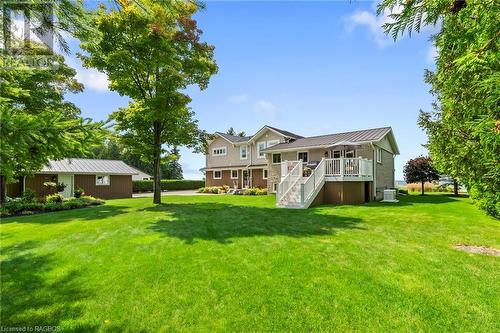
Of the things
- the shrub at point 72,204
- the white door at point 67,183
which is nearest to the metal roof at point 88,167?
the white door at point 67,183

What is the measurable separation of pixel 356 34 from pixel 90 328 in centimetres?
887

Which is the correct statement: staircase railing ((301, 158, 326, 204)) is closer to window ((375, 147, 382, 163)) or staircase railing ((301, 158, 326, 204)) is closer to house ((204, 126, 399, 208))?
house ((204, 126, 399, 208))

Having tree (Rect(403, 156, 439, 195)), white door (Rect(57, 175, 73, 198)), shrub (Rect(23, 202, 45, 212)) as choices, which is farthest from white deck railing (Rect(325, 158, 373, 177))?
white door (Rect(57, 175, 73, 198))

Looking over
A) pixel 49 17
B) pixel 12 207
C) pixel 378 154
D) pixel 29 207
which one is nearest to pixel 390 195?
pixel 378 154

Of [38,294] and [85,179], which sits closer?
[38,294]

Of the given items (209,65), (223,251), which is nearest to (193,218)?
(223,251)

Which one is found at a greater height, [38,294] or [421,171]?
[421,171]

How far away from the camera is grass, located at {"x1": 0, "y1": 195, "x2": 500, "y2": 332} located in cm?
408

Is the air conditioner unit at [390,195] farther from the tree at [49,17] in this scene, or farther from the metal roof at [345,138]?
the tree at [49,17]

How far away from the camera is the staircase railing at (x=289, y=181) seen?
15859mm

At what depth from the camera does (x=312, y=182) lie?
16.3 meters

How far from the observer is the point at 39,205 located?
16.5 meters

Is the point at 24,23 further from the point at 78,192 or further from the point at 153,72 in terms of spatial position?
the point at 78,192

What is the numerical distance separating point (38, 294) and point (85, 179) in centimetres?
2527
